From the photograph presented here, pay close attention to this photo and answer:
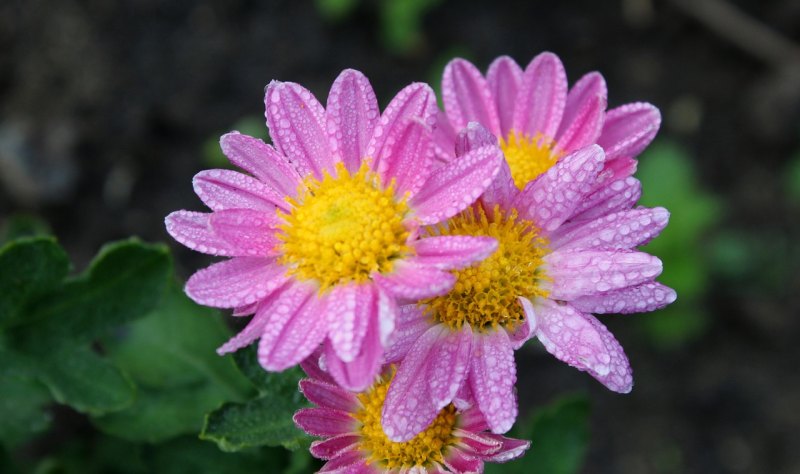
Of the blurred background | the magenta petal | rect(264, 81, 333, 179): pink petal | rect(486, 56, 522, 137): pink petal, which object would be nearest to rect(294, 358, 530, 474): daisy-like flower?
the magenta petal

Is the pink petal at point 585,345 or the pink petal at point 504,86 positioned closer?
the pink petal at point 585,345

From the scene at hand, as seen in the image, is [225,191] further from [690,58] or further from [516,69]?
[690,58]

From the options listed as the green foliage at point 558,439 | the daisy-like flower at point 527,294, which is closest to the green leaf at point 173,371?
the daisy-like flower at point 527,294

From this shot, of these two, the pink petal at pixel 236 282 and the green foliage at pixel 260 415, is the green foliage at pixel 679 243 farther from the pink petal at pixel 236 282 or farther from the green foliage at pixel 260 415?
the pink petal at pixel 236 282

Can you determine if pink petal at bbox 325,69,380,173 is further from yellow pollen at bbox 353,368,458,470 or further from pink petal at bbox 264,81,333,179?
yellow pollen at bbox 353,368,458,470

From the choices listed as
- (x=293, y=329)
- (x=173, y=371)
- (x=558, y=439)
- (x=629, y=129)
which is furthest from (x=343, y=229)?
(x=558, y=439)

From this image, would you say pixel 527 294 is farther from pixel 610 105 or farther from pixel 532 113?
pixel 610 105
